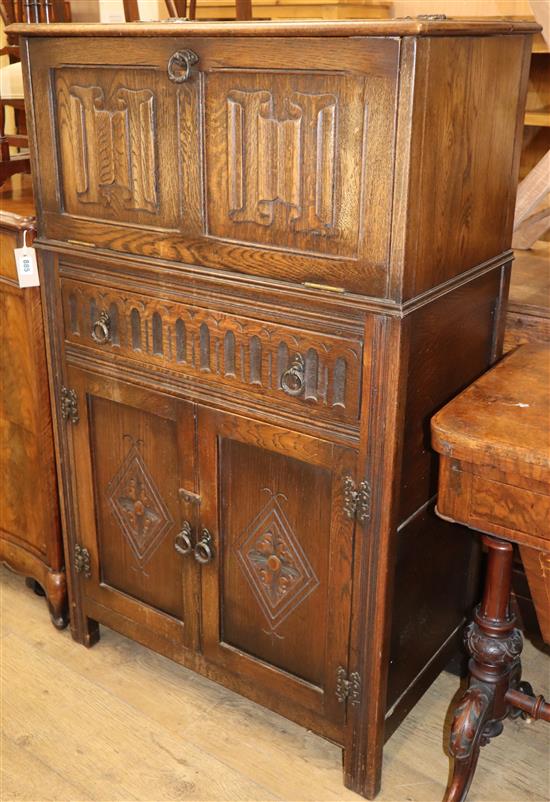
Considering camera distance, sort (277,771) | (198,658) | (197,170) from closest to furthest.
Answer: (197,170)
(277,771)
(198,658)

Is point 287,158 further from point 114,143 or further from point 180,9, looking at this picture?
point 180,9

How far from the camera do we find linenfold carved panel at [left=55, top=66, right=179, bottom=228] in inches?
67.9

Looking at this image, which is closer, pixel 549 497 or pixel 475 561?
pixel 549 497

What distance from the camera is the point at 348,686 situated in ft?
6.07

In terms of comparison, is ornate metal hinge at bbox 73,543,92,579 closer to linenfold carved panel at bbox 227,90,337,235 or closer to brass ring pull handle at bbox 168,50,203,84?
linenfold carved panel at bbox 227,90,337,235

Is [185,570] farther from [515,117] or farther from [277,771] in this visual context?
[515,117]

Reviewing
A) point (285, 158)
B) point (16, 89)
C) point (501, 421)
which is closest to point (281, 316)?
point (285, 158)

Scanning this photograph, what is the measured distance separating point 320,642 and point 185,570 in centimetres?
39

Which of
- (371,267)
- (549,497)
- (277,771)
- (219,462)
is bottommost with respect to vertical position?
(277,771)

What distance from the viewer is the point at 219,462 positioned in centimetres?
191

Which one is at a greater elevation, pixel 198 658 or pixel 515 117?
pixel 515 117

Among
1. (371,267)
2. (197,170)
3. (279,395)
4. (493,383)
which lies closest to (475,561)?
(493,383)

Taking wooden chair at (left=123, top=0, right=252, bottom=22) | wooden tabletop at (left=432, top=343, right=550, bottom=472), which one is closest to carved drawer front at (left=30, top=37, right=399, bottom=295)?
wooden tabletop at (left=432, top=343, right=550, bottom=472)

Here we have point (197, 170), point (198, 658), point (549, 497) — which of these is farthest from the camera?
point (198, 658)
